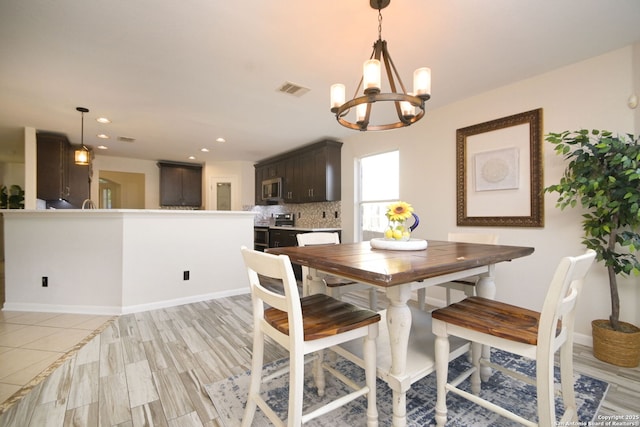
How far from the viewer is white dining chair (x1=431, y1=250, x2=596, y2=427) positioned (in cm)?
111

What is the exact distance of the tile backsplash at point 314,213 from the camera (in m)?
4.93

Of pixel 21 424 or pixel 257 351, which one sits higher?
pixel 257 351

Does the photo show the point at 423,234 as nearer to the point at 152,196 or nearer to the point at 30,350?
the point at 30,350

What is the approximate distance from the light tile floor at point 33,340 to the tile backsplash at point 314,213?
3326 mm

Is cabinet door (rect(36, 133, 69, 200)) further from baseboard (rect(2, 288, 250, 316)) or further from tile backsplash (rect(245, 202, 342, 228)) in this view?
tile backsplash (rect(245, 202, 342, 228))

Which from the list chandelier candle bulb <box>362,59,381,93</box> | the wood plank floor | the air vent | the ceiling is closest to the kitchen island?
the wood plank floor

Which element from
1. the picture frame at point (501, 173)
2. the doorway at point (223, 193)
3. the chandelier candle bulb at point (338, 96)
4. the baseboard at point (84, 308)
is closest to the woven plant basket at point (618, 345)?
the picture frame at point (501, 173)

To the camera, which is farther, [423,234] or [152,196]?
[152,196]

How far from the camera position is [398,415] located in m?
1.27

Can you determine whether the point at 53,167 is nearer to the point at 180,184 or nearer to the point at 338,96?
the point at 180,184

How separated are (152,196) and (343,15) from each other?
6.33 metres

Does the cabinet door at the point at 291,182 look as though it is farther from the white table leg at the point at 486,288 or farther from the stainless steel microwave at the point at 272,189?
the white table leg at the point at 486,288

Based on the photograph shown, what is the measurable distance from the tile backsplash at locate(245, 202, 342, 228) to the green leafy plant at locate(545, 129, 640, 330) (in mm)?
3147

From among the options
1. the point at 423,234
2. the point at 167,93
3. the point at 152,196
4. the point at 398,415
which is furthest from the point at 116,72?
the point at 152,196
